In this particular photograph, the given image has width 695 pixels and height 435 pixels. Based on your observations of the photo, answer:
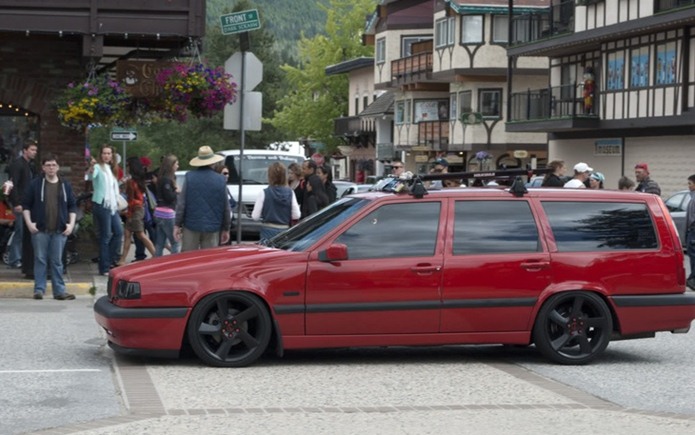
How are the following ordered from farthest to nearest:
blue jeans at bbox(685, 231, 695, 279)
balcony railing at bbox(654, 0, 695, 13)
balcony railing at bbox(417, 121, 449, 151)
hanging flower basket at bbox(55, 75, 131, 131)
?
balcony railing at bbox(417, 121, 449, 151) → balcony railing at bbox(654, 0, 695, 13) → blue jeans at bbox(685, 231, 695, 279) → hanging flower basket at bbox(55, 75, 131, 131)

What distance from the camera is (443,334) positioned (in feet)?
36.8

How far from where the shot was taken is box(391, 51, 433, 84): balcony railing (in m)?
71.6

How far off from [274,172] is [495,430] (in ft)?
27.9

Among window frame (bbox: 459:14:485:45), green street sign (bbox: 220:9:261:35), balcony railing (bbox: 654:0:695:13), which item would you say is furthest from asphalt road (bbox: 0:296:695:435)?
window frame (bbox: 459:14:485:45)

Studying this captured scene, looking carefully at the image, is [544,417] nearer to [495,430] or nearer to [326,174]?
[495,430]

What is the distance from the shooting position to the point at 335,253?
430 inches

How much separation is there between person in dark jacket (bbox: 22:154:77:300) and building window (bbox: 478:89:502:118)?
51.6 m

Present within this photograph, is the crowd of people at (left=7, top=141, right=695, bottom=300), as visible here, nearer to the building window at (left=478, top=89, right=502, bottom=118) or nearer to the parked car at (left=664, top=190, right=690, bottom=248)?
the parked car at (left=664, top=190, right=690, bottom=248)

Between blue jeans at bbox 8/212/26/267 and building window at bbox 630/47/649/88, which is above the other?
building window at bbox 630/47/649/88

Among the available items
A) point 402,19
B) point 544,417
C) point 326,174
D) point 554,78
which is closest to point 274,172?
point 326,174

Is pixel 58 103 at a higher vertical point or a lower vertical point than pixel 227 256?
higher

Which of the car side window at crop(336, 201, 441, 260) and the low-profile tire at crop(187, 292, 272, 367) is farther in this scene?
the car side window at crop(336, 201, 441, 260)

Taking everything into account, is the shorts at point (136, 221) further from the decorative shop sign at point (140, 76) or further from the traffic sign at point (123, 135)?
the traffic sign at point (123, 135)

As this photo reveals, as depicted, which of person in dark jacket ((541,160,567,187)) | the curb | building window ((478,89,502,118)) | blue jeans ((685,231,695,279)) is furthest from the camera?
building window ((478,89,502,118))
